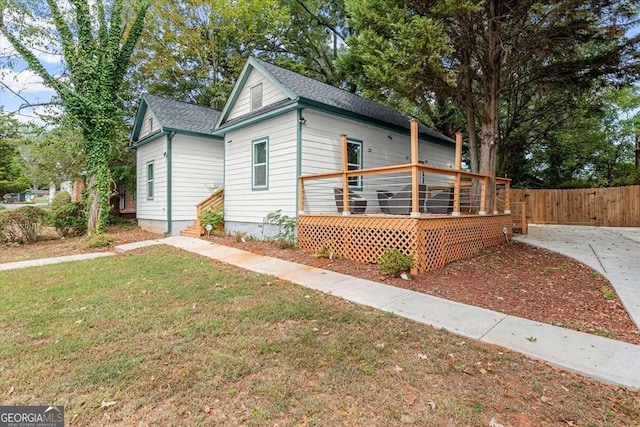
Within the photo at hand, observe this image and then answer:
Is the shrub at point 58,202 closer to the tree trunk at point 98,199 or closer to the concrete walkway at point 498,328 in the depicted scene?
the tree trunk at point 98,199

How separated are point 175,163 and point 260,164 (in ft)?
13.4

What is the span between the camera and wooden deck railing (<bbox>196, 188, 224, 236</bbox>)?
36.2 ft

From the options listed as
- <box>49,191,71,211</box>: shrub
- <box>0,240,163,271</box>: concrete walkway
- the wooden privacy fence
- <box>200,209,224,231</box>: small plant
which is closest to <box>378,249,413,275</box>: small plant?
<box>200,209,224,231</box>: small plant

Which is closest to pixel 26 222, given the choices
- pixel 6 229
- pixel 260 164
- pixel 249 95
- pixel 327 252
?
pixel 6 229

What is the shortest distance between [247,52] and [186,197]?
41.2 ft

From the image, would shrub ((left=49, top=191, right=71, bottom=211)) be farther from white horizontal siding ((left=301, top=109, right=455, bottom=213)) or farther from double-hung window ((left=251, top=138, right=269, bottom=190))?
white horizontal siding ((left=301, top=109, right=455, bottom=213))

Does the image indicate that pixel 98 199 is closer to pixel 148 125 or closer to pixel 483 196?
pixel 148 125

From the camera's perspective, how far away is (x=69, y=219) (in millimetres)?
12008

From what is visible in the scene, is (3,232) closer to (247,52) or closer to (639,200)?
(247,52)

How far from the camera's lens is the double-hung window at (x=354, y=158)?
995 centimetres

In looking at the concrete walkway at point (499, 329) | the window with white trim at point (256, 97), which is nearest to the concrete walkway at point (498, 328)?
the concrete walkway at point (499, 329)

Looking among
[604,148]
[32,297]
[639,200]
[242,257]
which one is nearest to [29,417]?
[32,297]

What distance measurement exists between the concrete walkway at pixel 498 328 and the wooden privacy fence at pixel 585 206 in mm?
12919

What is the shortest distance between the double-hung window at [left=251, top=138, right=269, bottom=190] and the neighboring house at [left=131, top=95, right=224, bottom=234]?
118 inches
